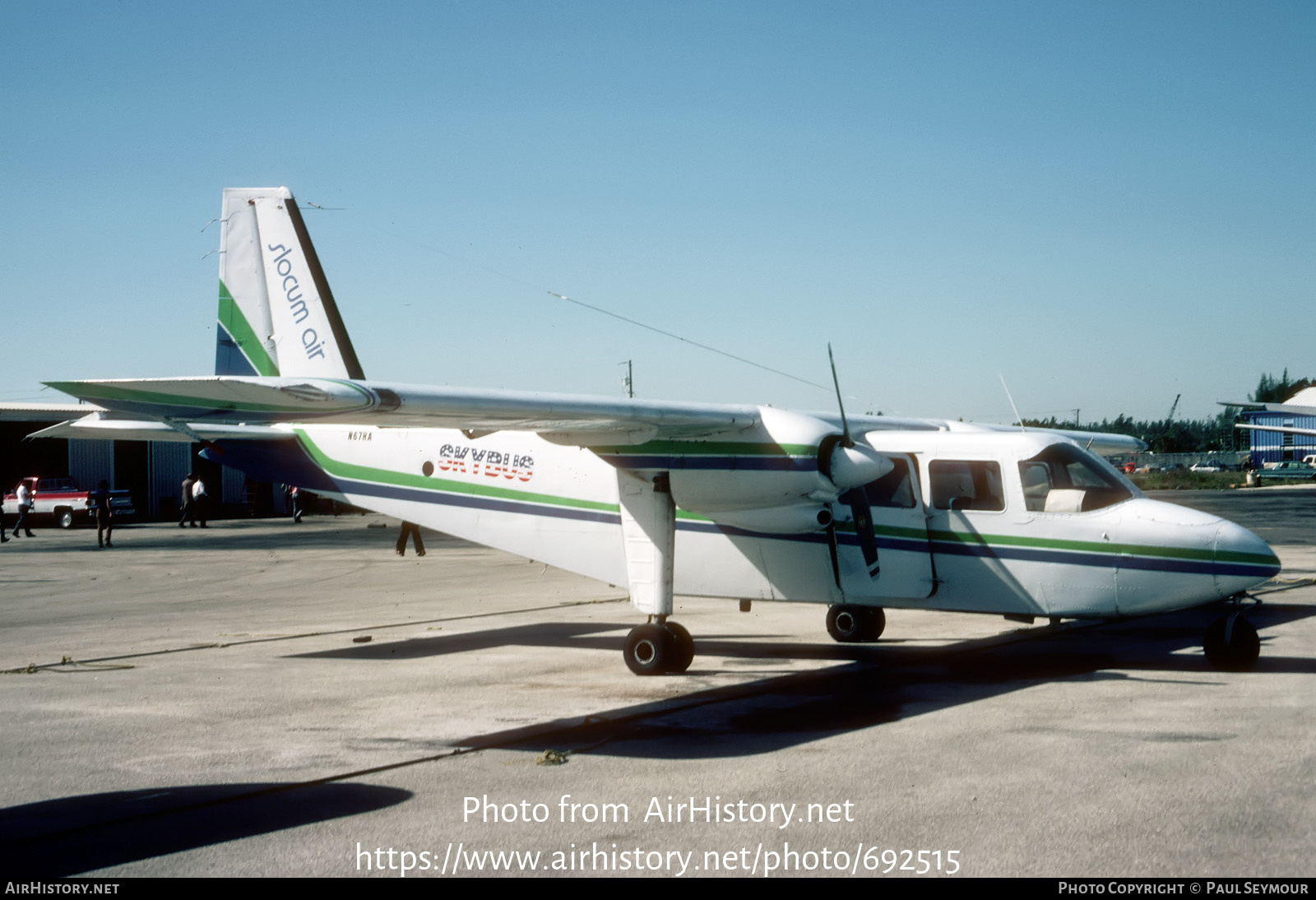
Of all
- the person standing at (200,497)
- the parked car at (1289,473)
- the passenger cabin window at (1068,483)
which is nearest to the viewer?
the passenger cabin window at (1068,483)

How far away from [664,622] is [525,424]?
8.85 feet

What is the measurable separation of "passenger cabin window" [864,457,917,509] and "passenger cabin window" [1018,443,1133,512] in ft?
3.55

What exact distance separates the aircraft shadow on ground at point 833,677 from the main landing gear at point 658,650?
0.26 metres

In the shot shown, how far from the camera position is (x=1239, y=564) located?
10.1 meters

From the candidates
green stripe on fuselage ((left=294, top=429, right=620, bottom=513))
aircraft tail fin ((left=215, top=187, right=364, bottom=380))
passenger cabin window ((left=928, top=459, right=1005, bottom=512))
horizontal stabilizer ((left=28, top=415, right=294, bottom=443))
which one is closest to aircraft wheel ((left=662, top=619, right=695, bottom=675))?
green stripe on fuselage ((left=294, top=429, right=620, bottom=513))

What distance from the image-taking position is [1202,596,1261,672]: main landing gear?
412 inches

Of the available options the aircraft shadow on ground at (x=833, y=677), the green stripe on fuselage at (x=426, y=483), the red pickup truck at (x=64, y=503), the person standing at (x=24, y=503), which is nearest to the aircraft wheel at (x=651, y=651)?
the aircraft shadow on ground at (x=833, y=677)

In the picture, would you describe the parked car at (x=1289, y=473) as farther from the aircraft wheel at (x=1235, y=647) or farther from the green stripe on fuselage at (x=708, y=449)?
the green stripe on fuselage at (x=708, y=449)

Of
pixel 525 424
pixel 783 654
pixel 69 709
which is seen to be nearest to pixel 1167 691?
pixel 783 654

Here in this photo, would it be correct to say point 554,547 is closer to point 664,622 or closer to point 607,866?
point 664,622

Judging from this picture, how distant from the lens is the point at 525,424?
9797 mm

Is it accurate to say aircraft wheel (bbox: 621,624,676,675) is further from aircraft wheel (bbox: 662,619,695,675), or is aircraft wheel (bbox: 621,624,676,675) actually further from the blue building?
the blue building

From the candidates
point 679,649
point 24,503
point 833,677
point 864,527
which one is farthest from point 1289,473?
point 679,649

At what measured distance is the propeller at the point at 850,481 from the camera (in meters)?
10.2
